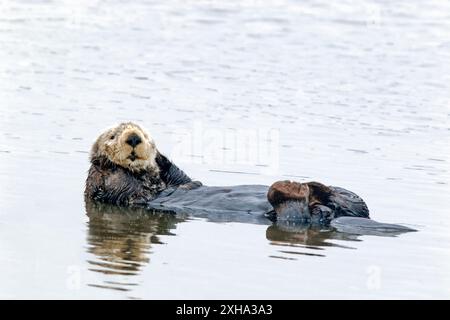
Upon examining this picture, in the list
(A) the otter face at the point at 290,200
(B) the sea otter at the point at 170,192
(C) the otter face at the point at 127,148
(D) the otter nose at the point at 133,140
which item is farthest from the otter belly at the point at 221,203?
(D) the otter nose at the point at 133,140

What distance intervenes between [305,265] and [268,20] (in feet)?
42.1

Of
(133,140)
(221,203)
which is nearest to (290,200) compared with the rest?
(221,203)

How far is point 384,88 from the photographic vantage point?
14.3 meters

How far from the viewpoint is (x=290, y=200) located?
7926 mm

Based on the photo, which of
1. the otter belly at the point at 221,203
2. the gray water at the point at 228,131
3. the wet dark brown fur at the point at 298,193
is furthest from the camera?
the otter belly at the point at 221,203

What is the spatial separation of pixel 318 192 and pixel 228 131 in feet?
11.6

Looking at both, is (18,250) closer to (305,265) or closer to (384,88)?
(305,265)

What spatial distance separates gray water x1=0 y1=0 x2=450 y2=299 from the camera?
21.2 feet

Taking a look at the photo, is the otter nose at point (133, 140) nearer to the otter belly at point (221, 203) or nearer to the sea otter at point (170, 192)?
the sea otter at point (170, 192)

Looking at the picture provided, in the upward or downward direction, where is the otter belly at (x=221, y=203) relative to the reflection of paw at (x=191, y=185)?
downward

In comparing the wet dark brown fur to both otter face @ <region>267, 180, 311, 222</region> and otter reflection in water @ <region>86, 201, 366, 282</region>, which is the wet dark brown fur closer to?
otter face @ <region>267, 180, 311, 222</region>

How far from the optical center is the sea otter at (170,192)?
8.03 m
